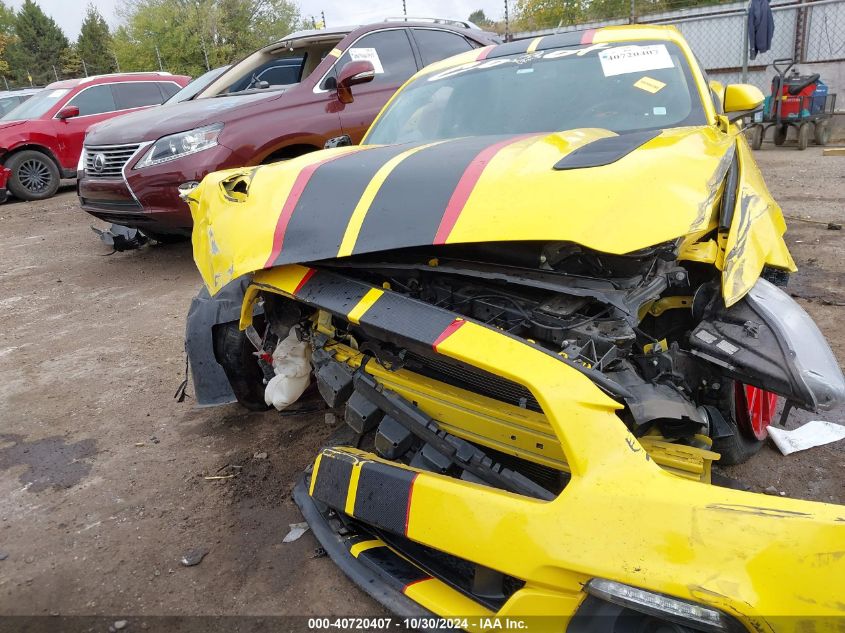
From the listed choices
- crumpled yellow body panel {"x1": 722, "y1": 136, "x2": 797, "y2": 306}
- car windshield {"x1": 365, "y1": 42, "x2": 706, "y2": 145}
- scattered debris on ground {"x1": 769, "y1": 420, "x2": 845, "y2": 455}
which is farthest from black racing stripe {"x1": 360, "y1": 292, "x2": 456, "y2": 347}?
scattered debris on ground {"x1": 769, "y1": 420, "x2": 845, "y2": 455}

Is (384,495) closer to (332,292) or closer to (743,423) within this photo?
(332,292)

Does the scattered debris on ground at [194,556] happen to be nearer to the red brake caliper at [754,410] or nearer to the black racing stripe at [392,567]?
the black racing stripe at [392,567]

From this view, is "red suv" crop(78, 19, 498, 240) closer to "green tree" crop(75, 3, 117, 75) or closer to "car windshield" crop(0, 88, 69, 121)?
"car windshield" crop(0, 88, 69, 121)

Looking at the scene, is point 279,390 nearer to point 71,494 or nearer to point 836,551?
point 71,494

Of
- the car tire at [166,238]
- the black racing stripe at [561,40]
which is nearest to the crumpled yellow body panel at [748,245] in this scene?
the black racing stripe at [561,40]

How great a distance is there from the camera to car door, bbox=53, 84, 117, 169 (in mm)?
9828

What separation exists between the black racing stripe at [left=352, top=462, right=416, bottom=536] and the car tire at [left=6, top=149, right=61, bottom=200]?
1045 centimetres

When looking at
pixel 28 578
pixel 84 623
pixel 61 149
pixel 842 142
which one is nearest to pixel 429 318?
pixel 84 623

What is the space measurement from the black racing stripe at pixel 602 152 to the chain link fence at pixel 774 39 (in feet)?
30.5

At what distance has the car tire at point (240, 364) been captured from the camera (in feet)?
9.41

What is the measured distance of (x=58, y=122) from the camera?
385 inches

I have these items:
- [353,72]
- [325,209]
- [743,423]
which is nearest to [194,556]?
[325,209]

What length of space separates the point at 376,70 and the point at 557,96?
3.09 m

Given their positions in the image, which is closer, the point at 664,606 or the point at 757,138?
the point at 664,606
